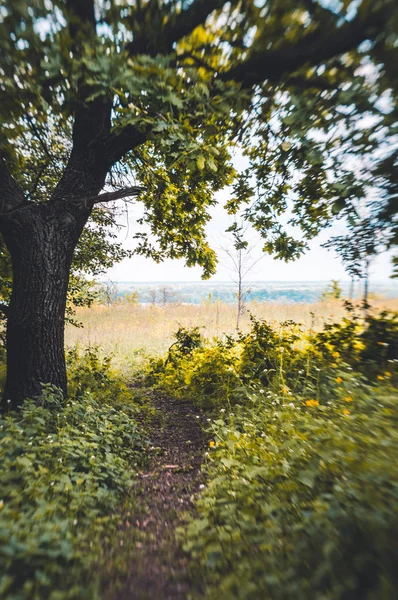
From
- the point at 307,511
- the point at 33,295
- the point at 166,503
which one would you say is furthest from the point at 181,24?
the point at 166,503

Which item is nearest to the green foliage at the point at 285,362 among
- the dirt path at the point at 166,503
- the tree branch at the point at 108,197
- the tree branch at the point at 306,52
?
the dirt path at the point at 166,503

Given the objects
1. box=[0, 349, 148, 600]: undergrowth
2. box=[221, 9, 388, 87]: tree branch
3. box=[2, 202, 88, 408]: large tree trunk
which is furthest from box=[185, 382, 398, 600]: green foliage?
box=[221, 9, 388, 87]: tree branch

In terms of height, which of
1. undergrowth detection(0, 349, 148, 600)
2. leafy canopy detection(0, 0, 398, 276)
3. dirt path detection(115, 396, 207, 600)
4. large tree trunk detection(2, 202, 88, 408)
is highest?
leafy canopy detection(0, 0, 398, 276)

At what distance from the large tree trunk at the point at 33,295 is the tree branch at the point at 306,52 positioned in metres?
2.59

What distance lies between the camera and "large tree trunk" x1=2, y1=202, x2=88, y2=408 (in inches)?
136

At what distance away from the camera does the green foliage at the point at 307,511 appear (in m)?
1.25

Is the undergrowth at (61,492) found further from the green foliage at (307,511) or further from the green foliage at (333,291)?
the green foliage at (333,291)

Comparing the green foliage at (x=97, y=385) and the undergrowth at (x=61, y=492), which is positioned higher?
the undergrowth at (x=61, y=492)

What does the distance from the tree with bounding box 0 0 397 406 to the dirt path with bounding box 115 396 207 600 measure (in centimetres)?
169

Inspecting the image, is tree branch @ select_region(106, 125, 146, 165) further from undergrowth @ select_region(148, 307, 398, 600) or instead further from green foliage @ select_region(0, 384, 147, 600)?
undergrowth @ select_region(148, 307, 398, 600)

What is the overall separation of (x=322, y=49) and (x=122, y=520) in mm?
4002

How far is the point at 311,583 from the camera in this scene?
1249 mm

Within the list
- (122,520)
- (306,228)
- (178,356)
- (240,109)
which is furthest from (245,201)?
(122,520)

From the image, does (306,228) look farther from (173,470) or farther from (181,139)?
(173,470)
